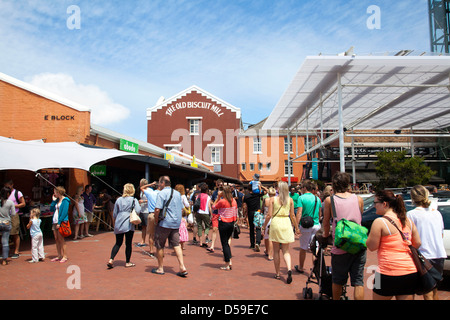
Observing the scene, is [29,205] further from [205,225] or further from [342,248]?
[342,248]

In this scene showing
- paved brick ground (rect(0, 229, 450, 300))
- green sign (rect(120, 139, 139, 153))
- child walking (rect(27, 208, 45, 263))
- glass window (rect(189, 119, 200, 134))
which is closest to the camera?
paved brick ground (rect(0, 229, 450, 300))

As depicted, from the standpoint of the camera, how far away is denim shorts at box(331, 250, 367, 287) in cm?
382

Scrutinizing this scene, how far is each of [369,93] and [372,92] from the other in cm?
23

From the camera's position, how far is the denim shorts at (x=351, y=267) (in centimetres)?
382

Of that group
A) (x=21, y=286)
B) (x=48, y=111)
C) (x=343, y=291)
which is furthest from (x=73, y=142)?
(x=343, y=291)

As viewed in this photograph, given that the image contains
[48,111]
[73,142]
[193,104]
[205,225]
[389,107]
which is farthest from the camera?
[193,104]

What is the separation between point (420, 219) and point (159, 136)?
33.3 meters

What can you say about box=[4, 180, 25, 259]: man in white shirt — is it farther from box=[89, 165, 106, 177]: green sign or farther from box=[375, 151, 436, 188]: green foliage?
box=[375, 151, 436, 188]: green foliage

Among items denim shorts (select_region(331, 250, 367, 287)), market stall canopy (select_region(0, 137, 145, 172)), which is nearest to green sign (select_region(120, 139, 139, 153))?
market stall canopy (select_region(0, 137, 145, 172))

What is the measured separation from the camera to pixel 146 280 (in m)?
5.66

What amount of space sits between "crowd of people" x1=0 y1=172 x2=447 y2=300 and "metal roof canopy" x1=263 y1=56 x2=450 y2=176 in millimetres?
8152

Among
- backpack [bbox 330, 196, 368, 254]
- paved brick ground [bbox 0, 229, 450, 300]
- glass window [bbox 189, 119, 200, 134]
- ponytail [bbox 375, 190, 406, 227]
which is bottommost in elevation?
paved brick ground [bbox 0, 229, 450, 300]

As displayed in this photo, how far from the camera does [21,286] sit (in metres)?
5.26

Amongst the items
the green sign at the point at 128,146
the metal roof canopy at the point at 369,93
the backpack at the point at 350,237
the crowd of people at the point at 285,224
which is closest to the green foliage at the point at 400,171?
the metal roof canopy at the point at 369,93
